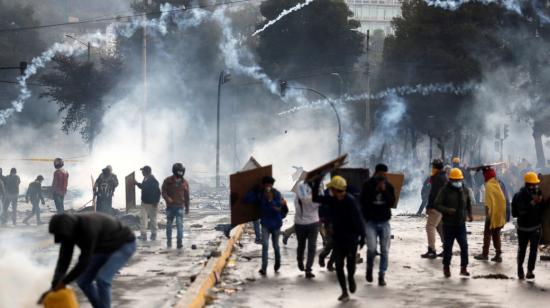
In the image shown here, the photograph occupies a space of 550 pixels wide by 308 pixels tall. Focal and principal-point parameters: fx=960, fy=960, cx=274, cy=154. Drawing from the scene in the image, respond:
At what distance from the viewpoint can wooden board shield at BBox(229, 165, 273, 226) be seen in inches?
551

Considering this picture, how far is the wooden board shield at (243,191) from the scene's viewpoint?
1400 centimetres

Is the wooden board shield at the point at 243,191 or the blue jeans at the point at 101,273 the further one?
the wooden board shield at the point at 243,191

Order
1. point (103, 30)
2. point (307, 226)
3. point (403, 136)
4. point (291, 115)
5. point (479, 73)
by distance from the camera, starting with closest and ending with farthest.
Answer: point (307, 226), point (479, 73), point (403, 136), point (291, 115), point (103, 30)

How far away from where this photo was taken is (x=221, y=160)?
269ft

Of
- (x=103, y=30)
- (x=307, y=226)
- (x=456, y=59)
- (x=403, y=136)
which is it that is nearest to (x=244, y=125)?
(x=403, y=136)

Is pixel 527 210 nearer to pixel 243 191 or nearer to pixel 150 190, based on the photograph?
pixel 243 191

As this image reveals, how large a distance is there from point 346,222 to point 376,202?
154cm

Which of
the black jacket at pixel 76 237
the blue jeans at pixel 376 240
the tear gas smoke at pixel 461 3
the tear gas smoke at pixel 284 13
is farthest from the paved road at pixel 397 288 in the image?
the tear gas smoke at pixel 284 13

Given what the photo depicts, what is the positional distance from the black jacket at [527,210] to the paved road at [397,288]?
0.79 metres

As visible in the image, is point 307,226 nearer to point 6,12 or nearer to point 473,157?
point 473,157

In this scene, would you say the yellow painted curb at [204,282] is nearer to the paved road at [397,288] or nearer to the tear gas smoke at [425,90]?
the paved road at [397,288]

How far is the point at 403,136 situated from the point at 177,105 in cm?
2712

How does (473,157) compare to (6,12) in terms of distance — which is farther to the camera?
(6,12)

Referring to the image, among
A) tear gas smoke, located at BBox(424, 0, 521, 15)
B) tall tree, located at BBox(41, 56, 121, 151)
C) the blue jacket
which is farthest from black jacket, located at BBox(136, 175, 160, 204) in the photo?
tall tree, located at BBox(41, 56, 121, 151)
